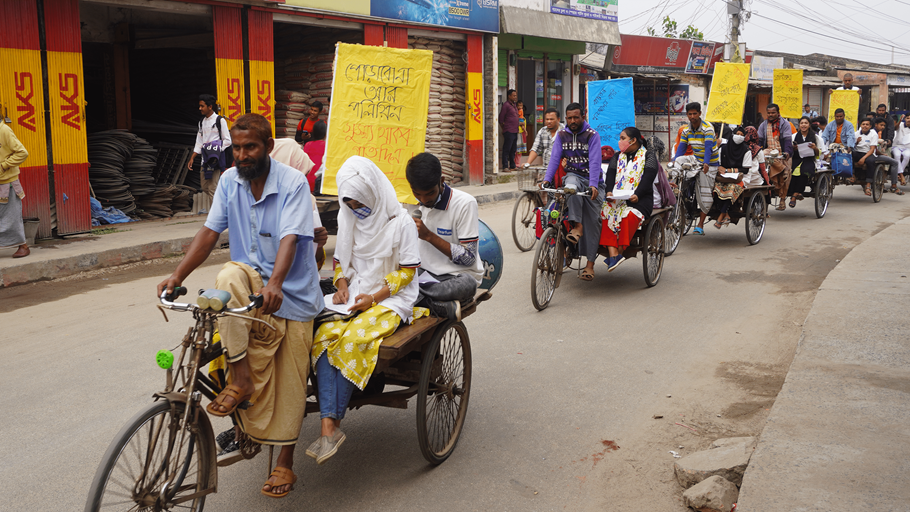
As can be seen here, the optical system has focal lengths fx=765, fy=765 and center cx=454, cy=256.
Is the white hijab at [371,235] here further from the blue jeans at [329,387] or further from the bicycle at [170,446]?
the bicycle at [170,446]

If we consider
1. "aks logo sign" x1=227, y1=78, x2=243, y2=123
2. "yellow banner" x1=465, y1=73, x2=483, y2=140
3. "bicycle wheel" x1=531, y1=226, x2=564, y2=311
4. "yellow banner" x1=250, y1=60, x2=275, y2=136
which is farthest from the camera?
"yellow banner" x1=465, y1=73, x2=483, y2=140

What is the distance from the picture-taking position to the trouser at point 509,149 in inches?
800

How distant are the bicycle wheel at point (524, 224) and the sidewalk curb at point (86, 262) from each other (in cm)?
454

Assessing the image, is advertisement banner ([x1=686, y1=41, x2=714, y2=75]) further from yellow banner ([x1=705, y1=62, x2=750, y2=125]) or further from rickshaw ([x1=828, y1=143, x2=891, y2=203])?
yellow banner ([x1=705, y1=62, x2=750, y2=125])

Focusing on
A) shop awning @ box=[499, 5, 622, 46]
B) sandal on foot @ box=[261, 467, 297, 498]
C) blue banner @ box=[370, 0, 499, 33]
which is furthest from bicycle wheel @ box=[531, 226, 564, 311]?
shop awning @ box=[499, 5, 622, 46]

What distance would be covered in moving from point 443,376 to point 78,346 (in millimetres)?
3408

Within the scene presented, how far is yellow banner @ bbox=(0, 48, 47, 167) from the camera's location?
32.1 ft

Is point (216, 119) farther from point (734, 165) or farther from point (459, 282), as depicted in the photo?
point (459, 282)

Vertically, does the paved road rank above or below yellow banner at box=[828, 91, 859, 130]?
below

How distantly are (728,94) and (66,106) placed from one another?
32.3 feet

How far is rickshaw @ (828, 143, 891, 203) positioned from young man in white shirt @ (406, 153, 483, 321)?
12.0 metres

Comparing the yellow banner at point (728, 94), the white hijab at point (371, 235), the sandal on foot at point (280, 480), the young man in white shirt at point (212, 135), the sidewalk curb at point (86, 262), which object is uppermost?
the yellow banner at point (728, 94)

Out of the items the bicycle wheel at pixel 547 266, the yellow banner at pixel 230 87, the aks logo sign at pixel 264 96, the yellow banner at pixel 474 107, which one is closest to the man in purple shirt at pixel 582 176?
the bicycle wheel at pixel 547 266

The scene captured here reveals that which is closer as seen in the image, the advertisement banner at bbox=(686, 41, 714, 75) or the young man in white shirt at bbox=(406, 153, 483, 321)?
the young man in white shirt at bbox=(406, 153, 483, 321)
